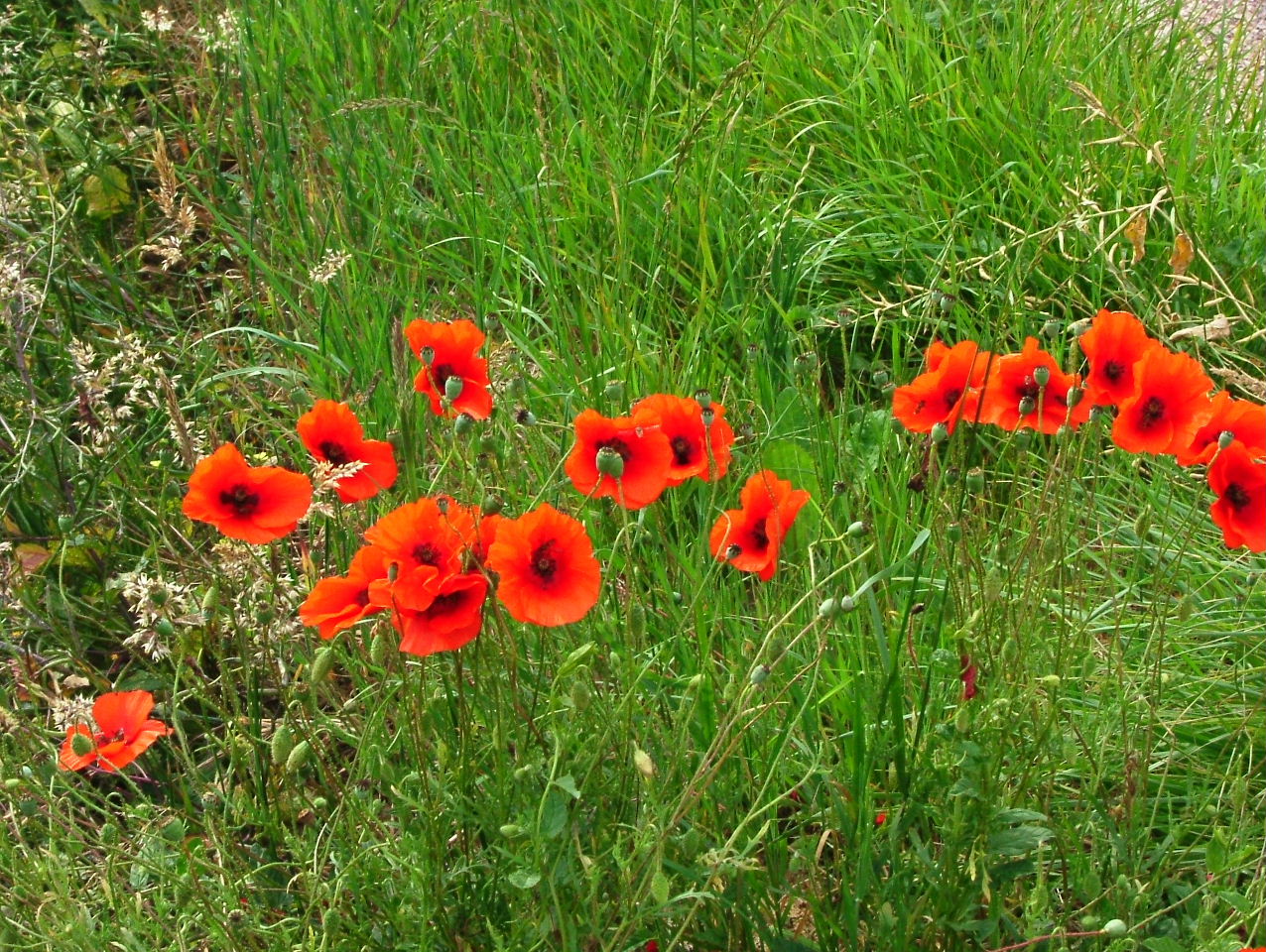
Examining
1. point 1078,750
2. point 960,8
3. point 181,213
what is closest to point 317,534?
point 181,213

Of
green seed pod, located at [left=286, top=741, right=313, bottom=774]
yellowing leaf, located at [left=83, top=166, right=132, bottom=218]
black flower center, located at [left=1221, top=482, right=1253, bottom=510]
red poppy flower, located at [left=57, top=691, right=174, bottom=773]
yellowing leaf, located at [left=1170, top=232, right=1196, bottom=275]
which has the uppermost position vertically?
black flower center, located at [left=1221, top=482, right=1253, bottom=510]

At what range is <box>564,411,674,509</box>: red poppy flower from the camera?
1599 mm

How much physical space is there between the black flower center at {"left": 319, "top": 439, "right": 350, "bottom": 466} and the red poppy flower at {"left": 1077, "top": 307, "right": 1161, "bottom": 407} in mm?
916

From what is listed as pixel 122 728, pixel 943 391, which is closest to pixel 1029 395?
pixel 943 391

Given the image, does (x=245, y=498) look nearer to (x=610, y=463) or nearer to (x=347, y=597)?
(x=347, y=597)

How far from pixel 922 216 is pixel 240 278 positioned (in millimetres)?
1463

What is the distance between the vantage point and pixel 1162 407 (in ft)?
5.49

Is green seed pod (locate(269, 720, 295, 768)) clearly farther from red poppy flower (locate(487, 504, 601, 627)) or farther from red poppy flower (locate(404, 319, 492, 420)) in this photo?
red poppy flower (locate(404, 319, 492, 420))

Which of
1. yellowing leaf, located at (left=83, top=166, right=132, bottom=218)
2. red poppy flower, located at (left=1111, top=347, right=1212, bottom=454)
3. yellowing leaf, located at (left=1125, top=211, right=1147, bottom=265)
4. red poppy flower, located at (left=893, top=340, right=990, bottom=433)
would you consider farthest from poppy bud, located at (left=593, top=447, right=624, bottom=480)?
yellowing leaf, located at (left=83, top=166, right=132, bottom=218)

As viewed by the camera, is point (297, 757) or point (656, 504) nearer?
point (297, 757)

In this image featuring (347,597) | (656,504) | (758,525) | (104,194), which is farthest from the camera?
(104,194)

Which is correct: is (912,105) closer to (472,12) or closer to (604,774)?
(472,12)

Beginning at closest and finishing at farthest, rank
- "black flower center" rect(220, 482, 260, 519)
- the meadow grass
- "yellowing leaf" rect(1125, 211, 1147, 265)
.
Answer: the meadow grass → "black flower center" rect(220, 482, 260, 519) → "yellowing leaf" rect(1125, 211, 1147, 265)

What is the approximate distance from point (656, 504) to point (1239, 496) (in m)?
0.85
